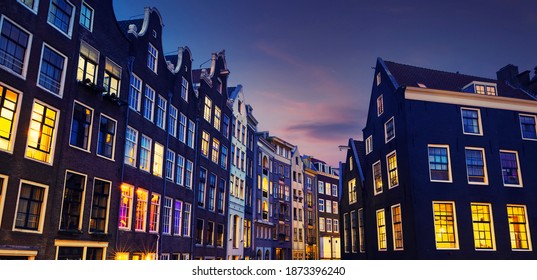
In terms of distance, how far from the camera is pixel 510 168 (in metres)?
27.6

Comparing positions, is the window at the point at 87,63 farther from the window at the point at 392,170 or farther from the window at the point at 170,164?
the window at the point at 392,170

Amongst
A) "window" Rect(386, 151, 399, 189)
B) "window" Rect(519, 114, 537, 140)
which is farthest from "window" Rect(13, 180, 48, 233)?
"window" Rect(519, 114, 537, 140)

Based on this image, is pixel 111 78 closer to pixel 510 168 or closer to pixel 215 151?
pixel 215 151

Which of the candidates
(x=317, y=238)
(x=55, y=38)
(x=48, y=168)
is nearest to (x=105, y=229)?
(x=48, y=168)

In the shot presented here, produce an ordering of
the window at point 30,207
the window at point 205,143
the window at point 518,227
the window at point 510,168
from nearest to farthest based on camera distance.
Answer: the window at point 30,207, the window at point 518,227, the window at point 510,168, the window at point 205,143

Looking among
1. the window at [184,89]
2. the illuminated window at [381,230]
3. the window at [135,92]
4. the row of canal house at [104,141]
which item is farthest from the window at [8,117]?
the illuminated window at [381,230]

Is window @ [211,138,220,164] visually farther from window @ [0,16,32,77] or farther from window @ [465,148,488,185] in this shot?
window @ [0,16,32,77]

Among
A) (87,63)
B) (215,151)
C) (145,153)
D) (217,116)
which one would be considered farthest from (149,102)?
(217,116)

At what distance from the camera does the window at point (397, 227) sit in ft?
88.7

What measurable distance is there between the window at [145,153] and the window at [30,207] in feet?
25.0

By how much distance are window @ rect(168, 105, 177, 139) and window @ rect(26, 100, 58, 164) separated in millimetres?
10715

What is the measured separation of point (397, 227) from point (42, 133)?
2060 centimetres

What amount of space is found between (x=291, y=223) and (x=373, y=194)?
34.9 m

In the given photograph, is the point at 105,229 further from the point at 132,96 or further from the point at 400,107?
the point at 400,107
